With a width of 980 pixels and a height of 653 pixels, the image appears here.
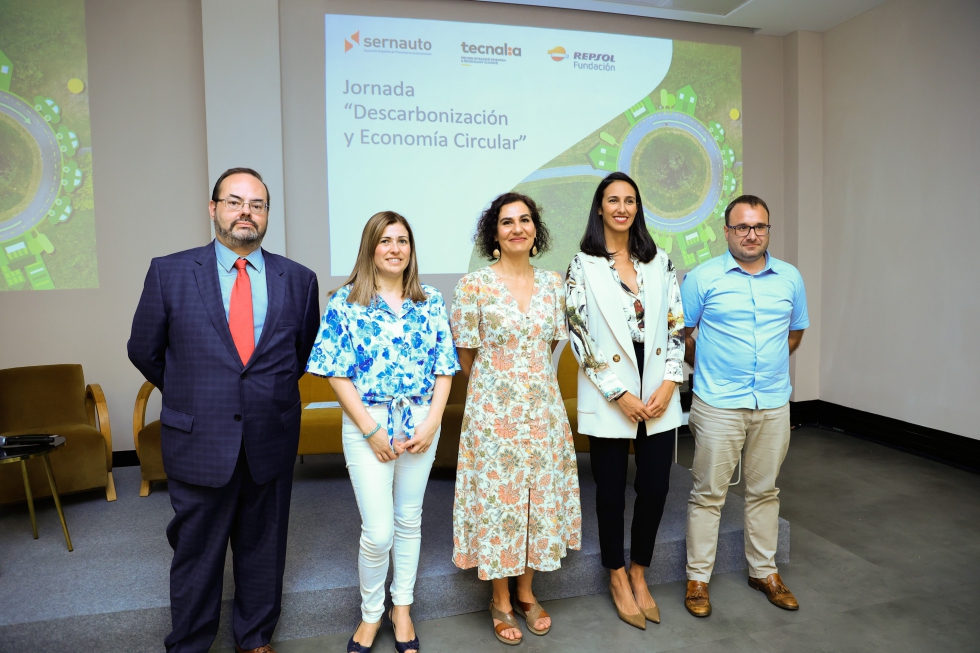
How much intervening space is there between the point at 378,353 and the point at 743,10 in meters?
4.62

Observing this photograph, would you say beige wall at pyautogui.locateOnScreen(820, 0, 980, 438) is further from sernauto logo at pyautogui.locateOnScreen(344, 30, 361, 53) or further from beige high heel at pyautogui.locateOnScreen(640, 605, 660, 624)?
sernauto logo at pyautogui.locateOnScreen(344, 30, 361, 53)

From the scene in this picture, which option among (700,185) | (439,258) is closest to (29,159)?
(439,258)

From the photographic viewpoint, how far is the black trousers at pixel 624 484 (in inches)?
101

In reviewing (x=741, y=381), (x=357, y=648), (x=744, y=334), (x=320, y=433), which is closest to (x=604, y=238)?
(x=744, y=334)

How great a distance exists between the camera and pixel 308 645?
8.13 feet

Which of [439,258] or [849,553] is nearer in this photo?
[849,553]

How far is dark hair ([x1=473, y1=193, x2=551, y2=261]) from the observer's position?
2.43m

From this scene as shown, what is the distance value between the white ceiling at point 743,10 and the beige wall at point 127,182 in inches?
100

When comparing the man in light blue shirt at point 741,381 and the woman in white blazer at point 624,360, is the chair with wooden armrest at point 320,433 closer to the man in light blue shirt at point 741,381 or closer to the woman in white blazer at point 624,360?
the woman in white blazer at point 624,360

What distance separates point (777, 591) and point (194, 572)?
2.41 meters

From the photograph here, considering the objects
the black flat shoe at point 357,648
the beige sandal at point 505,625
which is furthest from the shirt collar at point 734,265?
the black flat shoe at point 357,648

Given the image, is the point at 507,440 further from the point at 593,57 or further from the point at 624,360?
the point at 593,57

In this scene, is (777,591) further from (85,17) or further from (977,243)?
(85,17)

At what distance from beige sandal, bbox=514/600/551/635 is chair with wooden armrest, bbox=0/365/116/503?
2.62m
